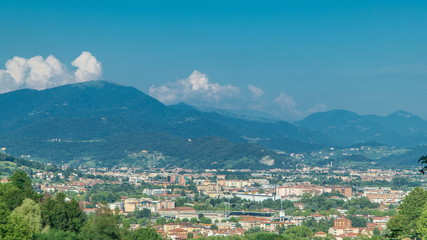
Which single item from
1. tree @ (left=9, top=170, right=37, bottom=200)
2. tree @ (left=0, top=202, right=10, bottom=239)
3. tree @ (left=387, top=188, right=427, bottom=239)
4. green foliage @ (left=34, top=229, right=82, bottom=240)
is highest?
tree @ (left=9, top=170, right=37, bottom=200)

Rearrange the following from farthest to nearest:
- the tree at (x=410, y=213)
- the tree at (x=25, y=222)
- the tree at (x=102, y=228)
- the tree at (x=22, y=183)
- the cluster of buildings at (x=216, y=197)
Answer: the cluster of buildings at (x=216, y=197)
the tree at (x=410, y=213)
the tree at (x=22, y=183)
the tree at (x=102, y=228)
the tree at (x=25, y=222)

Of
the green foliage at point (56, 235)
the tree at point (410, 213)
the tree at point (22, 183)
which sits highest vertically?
the tree at point (22, 183)

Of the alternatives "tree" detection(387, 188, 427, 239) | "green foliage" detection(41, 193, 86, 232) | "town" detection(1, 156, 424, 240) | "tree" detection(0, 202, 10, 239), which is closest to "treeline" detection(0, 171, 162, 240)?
"green foliage" detection(41, 193, 86, 232)

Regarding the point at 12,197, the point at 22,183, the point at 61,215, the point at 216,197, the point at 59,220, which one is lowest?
the point at 59,220

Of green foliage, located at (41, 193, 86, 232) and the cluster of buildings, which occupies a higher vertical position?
the cluster of buildings

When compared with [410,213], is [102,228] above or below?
below

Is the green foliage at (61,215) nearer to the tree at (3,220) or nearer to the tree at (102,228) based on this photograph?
the tree at (102,228)

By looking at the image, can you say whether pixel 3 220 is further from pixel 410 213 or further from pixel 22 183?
pixel 410 213

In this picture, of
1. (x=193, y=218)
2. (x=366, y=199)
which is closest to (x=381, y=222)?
(x=193, y=218)

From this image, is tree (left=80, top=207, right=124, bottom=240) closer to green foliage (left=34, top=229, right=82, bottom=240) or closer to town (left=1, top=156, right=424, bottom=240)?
green foliage (left=34, top=229, right=82, bottom=240)

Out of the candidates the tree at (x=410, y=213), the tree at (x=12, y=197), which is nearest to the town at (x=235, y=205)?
the tree at (x=12, y=197)

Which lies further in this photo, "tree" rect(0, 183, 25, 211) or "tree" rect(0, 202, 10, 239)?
"tree" rect(0, 183, 25, 211)

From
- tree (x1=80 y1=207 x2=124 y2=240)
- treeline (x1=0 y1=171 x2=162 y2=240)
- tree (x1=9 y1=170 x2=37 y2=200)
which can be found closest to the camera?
treeline (x1=0 y1=171 x2=162 y2=240)

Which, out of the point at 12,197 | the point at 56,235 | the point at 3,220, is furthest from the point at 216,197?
the point at 3,220
